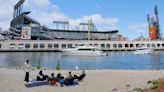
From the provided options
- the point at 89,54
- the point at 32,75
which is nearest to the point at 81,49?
the point at 89,54

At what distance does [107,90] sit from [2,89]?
7370 mm

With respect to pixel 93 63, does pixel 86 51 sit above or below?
above

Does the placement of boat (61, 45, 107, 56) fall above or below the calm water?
above

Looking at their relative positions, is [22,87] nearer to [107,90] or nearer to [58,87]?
[58,87]

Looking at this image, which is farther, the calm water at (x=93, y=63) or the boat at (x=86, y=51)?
the boat at (x=86, y=51)

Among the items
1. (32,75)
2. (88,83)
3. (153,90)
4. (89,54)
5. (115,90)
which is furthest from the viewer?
(89,54)

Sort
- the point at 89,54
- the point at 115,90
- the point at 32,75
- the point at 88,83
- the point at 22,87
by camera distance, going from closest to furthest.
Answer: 1. the point at 115,90
2. the point at 22,87
3. the point at 88,83
4. the point at 32,75
5. the point at 89,54

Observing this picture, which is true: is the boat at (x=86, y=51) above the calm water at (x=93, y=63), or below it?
above

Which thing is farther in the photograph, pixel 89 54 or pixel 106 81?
pixel 89 54

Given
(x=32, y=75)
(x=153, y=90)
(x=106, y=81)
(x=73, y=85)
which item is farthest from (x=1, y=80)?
(x=153, y=90)

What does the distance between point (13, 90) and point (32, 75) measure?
25.8 ft

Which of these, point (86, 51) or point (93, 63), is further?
point (86, 51)

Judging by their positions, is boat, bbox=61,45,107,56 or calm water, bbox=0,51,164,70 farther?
boat, bbox=61,45,107,56

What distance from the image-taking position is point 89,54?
121 metres
